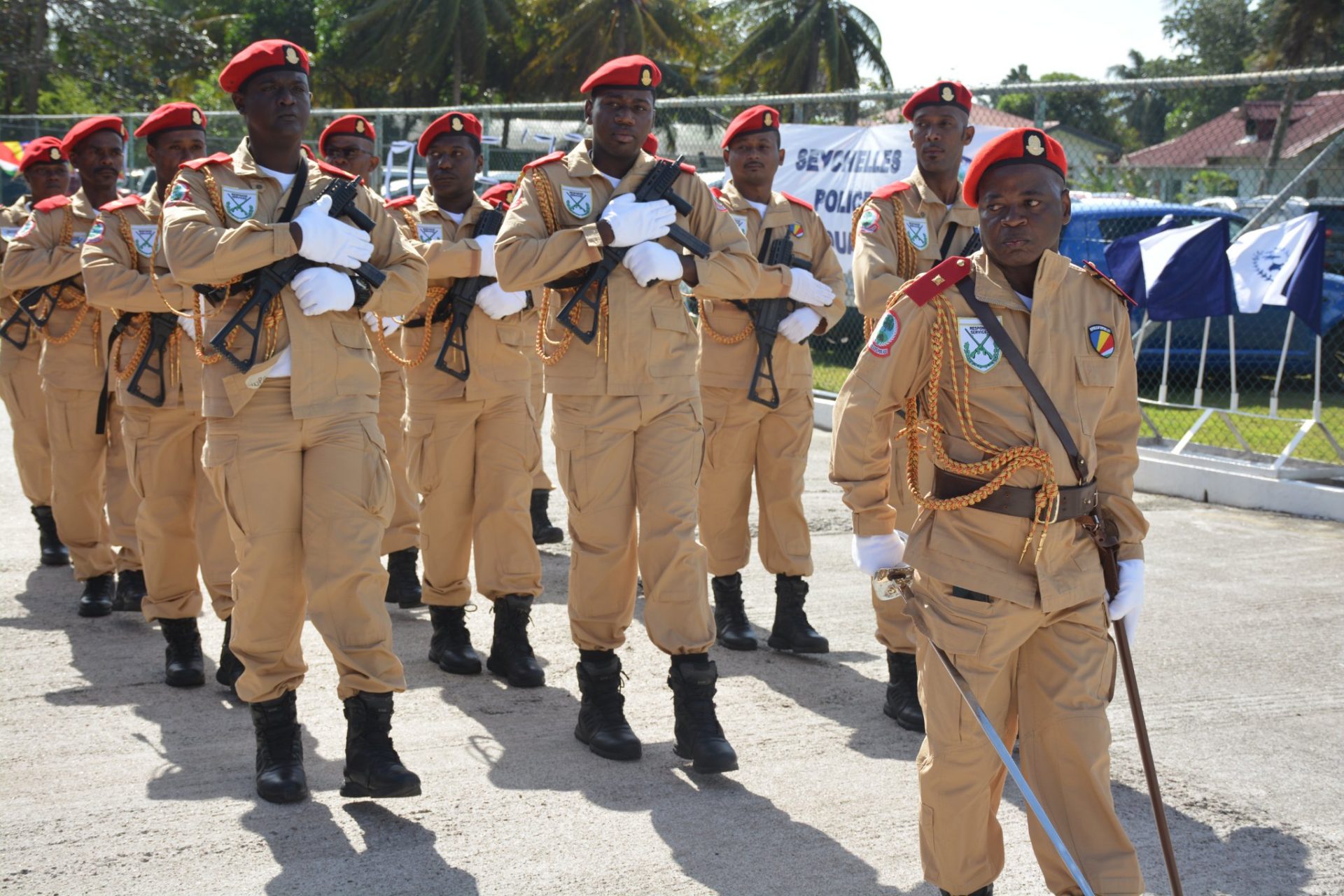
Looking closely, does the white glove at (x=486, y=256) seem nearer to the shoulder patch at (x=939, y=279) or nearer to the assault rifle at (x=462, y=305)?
the assault rifle at (x=462, y=305)

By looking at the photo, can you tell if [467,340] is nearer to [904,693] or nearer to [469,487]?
[469,487]

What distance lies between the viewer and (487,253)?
587cm

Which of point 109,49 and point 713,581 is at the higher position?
point 109,49

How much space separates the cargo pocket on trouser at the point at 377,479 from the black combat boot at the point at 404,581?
2431 millimetres

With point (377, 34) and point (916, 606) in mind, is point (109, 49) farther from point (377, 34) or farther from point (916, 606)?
point (916, 606)

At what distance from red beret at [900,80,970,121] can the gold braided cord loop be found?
7.68 ft

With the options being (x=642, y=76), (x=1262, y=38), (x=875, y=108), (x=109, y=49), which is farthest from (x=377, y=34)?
(x=642, y=76)

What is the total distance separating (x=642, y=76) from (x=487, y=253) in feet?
4.36

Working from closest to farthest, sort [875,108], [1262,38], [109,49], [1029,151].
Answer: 1. [1029,151]
2. [875,108]
3. [109,49]
4. [1262,38]

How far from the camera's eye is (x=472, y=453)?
19.4ft

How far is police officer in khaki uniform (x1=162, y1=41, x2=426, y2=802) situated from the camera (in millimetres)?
4254

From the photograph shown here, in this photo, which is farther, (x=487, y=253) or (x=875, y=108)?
(x=875, y=108)

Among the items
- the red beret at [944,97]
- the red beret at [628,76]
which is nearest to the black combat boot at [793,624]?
the red beret at [944,97]

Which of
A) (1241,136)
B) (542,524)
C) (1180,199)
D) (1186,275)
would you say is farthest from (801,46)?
(542,524)
